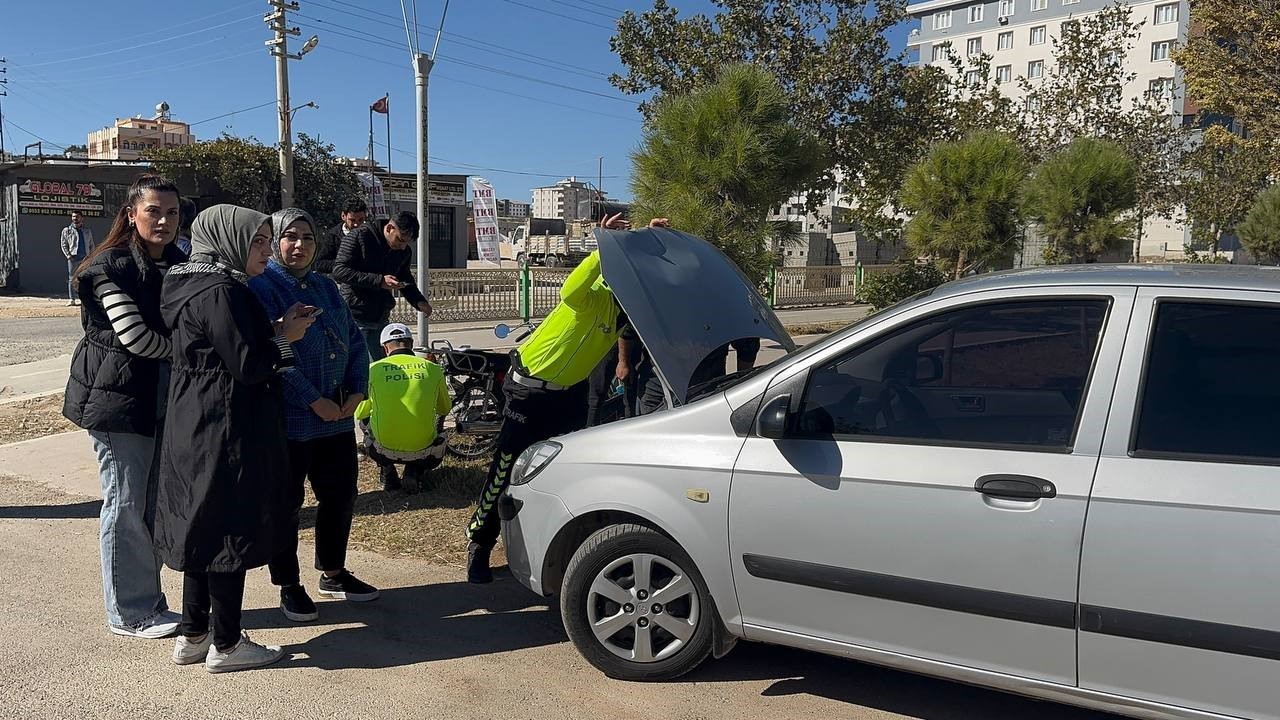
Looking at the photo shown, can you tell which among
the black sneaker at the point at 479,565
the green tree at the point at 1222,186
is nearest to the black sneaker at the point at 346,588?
the black sneaker at the point at 479,565

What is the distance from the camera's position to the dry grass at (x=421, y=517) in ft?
17.8

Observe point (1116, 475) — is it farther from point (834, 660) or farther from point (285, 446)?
point (285, 446)

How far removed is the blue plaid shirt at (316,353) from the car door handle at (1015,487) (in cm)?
279

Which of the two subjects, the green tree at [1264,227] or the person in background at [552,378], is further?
the green tree at [1264,227]

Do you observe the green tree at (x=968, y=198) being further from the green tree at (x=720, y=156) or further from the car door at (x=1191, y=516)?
the car door at (x=1191, y=516)

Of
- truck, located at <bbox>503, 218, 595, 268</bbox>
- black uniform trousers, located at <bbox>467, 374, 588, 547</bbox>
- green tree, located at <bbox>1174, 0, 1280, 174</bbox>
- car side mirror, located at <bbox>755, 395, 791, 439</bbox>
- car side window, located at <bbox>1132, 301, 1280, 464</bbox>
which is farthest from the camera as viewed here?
truck, located at <bbox>503, 218, 595, 268</bbox>

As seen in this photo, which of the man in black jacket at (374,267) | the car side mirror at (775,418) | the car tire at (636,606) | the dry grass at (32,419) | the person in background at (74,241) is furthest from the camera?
the person in background at (74,241)

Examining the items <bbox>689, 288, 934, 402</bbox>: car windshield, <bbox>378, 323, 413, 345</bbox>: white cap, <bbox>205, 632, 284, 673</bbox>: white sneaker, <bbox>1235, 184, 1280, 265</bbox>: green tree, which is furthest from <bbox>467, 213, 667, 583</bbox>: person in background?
<bbox>1235, 184, 1280, 265</bbox>: green tree

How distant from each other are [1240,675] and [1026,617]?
0.58 meters

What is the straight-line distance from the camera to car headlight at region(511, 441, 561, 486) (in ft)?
13.0

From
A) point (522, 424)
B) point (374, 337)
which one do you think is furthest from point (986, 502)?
point (374, 337)

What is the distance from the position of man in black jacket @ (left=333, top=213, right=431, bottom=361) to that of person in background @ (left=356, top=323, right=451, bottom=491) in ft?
2.63

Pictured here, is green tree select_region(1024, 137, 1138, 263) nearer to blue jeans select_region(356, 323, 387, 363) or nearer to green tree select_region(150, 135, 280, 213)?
blue jeans select_region(356, 323, 387, 363)

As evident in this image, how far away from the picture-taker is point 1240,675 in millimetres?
2682
